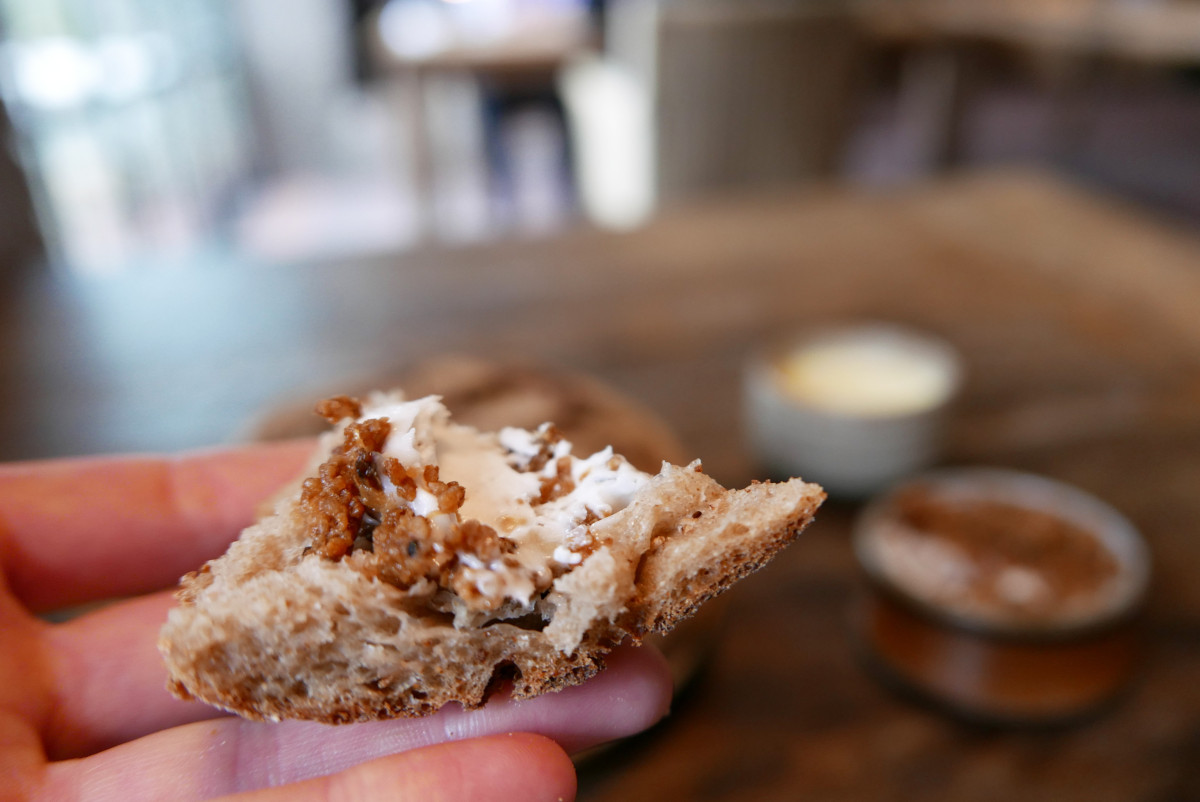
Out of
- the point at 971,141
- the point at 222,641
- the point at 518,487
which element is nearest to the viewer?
the point at 222,641

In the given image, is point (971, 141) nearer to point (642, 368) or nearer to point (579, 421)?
point (642, 368)

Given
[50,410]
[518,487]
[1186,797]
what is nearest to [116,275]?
[50,410]

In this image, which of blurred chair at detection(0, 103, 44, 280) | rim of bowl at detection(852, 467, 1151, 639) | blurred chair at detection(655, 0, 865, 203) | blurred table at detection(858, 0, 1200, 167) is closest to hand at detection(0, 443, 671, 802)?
rim of bowl at detection(852, 467, 1151, 639)

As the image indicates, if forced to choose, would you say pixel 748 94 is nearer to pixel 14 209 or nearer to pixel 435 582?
pixel 14 209

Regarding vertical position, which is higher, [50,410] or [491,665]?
[491,665]

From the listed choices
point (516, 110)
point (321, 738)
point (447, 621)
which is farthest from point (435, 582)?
point (516, 110)

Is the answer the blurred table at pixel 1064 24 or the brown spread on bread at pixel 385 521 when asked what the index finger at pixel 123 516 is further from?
the blurred table at pixel 1064 24

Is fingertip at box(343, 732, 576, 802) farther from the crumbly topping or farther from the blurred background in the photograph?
the blurred background
